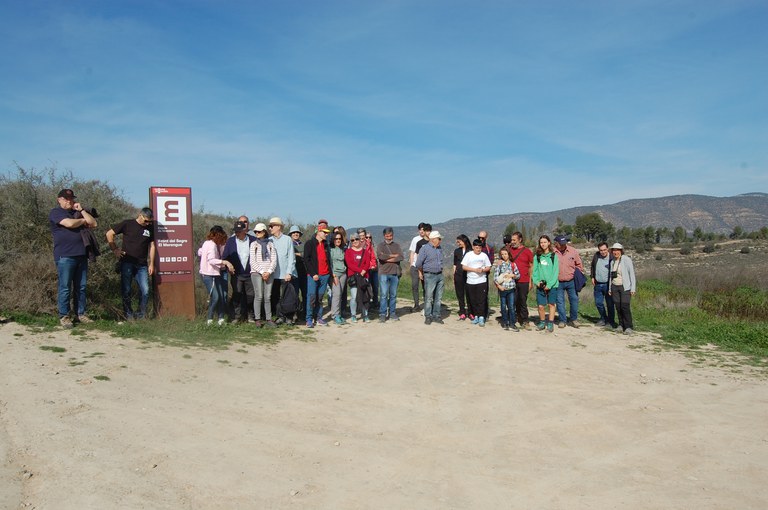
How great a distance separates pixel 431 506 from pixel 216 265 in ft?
22.7

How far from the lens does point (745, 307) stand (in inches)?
663

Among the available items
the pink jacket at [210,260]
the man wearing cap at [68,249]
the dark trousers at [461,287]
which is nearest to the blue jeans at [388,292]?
→ the dark trousers at [461,287]

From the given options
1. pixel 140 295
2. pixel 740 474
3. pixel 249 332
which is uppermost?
pixel 140 295

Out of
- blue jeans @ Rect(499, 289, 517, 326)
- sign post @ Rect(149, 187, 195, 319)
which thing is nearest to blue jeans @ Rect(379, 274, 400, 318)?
blue jeans @ Rect(499, 289, 517, 326)

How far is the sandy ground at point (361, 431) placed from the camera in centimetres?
466

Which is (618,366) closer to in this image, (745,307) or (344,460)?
(344,460)

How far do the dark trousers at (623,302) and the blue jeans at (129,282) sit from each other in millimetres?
9252

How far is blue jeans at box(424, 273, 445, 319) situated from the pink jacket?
178 inches

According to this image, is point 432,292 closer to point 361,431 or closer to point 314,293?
point 314,293

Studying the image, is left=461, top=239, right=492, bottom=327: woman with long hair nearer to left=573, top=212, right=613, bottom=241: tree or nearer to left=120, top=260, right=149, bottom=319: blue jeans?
left=120, top=260, right=149, bottom=319: blue jeans

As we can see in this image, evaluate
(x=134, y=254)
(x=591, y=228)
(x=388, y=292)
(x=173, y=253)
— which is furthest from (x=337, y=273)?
(x=591, y=228)

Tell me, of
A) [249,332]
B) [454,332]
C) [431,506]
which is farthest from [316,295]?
[431,506]

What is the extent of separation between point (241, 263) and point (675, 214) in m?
105

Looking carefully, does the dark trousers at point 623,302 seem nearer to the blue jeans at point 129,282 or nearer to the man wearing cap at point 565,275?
the man wearing cap at point 565,275
